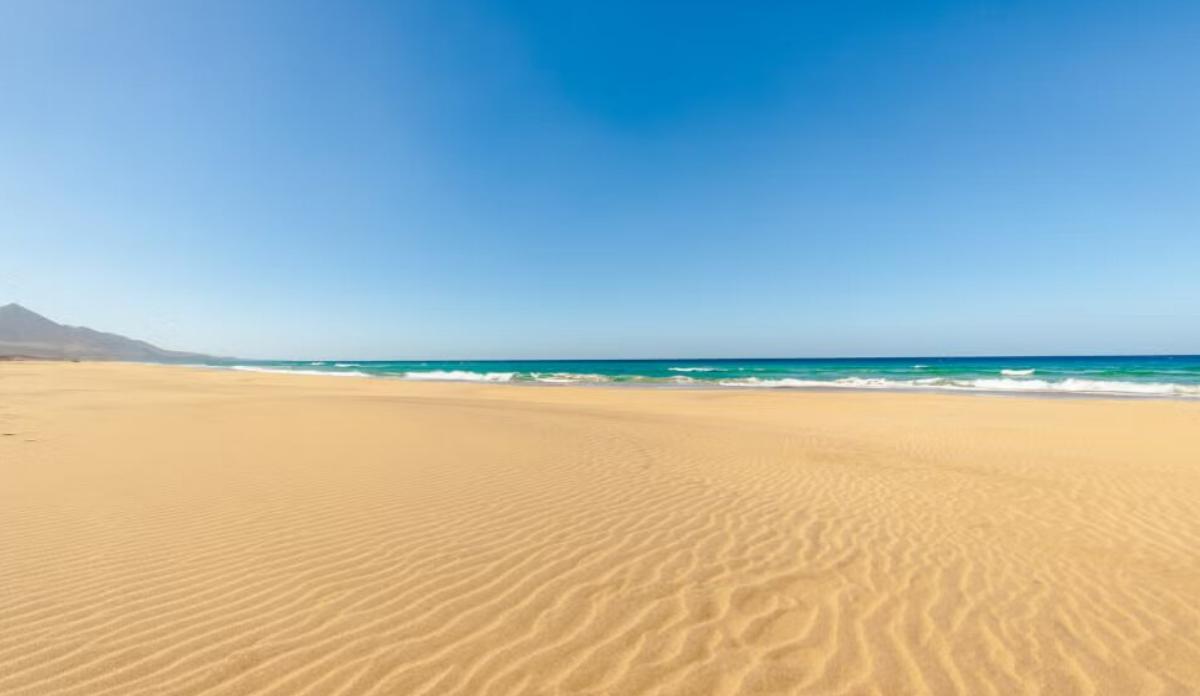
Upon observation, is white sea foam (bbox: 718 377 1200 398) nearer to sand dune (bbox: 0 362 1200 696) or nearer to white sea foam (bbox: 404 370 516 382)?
white sea foam (bbox: 404 370 516 382)

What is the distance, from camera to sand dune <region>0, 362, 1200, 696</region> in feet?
11.9

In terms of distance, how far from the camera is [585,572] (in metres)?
5.27

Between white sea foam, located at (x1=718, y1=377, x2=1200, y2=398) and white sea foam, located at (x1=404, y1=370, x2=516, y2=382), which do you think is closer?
white sea foam, located at (x1=718, y1=377, x2=1200, y2=398)

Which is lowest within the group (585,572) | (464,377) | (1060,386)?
(585,572)

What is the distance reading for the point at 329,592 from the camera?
15.4ft

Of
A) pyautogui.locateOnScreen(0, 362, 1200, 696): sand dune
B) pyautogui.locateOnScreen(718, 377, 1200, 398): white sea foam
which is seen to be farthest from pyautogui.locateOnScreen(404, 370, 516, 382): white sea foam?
pyautogui.locateOnScreen(0, 362, 1200, 696): sand dune

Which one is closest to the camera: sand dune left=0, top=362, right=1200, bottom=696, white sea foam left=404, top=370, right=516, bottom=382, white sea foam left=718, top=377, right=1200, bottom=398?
sand dune left=0, top=362, right=1200, bottom=696

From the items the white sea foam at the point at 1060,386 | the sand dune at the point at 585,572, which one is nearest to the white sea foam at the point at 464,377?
the white sea foam at the point at 1060,386

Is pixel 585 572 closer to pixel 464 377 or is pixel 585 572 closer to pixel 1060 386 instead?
pixel 1060 386

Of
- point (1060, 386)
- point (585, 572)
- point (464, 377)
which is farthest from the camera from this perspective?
point (464, 377)

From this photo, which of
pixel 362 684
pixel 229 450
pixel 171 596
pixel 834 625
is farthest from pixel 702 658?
pixel 229 450

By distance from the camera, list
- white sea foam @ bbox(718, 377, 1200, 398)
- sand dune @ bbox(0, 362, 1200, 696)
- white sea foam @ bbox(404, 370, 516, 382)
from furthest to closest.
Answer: white sea foam @ bbox(404, 370, 516, 382) → white sea foam @ bbox(718, 377, 1200, 398) → sand dune @ bbox(0, 362, 1200, 696)

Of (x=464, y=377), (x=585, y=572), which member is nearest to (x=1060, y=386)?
(x=585, y=572)

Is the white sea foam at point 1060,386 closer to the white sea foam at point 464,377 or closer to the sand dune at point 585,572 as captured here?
the white sea foam at point 464,377
